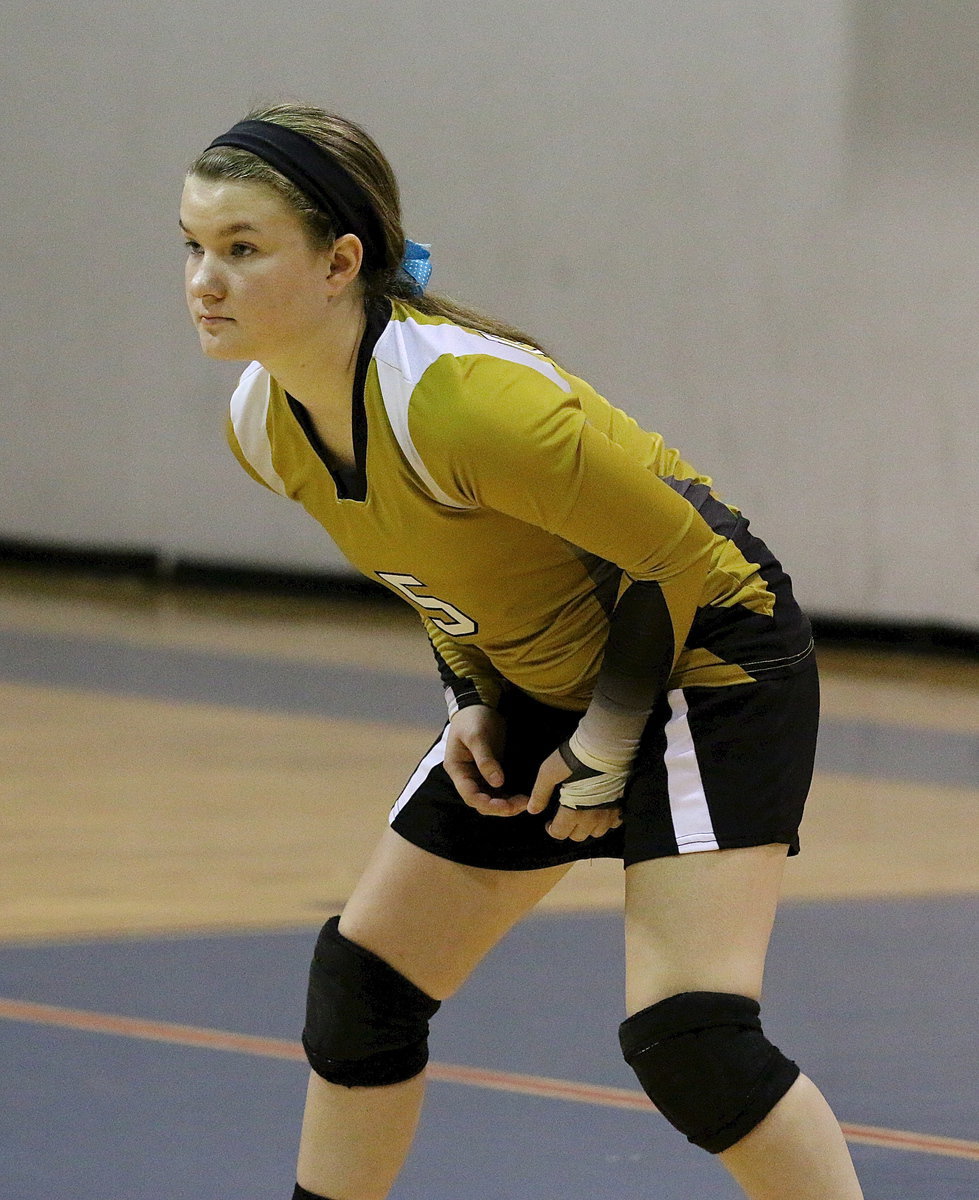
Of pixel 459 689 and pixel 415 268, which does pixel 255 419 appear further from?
pixel 459 689

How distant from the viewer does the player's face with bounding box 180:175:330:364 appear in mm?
1941

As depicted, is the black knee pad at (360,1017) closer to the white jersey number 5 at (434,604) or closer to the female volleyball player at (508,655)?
the female volleyball player at (508,655)

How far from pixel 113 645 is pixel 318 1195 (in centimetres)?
560

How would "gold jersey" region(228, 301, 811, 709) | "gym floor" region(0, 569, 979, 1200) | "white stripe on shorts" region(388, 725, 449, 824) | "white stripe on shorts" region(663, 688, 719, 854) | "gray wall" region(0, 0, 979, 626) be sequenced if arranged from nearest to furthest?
"gold jersey" region(228, 301, 811, 709), "white stripe on shorts" region(663, 688, 719, 854), "white stripe on shorts" region(388, 725, 449, 824), "gym floor" region(0, 569, 979, 1200), "gray wall" region(0, 0, 979, 626)

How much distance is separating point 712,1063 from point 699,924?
14cm

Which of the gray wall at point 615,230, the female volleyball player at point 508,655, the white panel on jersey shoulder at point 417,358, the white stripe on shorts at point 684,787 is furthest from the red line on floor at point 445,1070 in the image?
the gray wall at point 615,230

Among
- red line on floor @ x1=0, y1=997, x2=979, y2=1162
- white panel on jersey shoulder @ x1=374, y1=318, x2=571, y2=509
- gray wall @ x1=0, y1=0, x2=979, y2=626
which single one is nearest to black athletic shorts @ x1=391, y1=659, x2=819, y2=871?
white panel on jersey shoulder @ x1=374, y1=318, x2=571, y2=509

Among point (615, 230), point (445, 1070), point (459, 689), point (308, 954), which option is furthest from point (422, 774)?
point (615, 230)

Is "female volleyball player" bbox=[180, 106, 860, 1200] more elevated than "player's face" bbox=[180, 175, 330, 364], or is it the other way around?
"player's face" bbox=[180, 175, 330, 364]

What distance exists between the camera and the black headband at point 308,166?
1963mm

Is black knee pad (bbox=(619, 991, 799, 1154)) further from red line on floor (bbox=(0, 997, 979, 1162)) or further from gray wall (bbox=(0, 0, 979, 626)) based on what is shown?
gray wall (bbox=(0, 0, 979, 626))

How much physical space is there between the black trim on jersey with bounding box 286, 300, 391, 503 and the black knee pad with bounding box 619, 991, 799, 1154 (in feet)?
2.07

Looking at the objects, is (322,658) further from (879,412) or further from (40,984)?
(40,984)

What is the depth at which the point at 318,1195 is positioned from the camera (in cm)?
223
